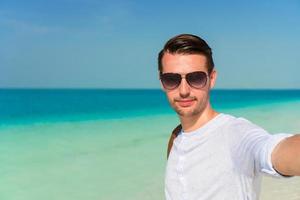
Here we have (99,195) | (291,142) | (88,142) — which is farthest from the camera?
(88,142)

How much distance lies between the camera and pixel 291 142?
4.03 feet

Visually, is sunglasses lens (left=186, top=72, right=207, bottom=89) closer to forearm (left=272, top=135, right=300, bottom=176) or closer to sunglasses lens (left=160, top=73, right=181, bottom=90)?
sunglasses lens (left=160, top=73, right=181, bottom=90)

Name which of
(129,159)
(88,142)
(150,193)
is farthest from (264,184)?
(88,142)

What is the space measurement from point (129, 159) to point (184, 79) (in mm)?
6944

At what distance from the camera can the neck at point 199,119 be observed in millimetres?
1797

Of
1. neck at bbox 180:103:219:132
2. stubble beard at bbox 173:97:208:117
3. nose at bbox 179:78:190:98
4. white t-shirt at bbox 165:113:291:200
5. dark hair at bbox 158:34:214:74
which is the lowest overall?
white t-shirt at bbox 165:113:291:200

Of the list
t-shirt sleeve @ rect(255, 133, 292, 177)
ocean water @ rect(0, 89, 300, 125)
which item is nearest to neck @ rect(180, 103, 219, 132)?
t-shirt sleeve @ rect(255, 133, 292, 177)

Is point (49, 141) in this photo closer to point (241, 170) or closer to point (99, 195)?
point (99, 195)

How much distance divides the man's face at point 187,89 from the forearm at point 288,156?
548 millimetres

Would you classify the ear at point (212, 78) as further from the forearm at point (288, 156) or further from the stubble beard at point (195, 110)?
the forearm at point (288, 156)

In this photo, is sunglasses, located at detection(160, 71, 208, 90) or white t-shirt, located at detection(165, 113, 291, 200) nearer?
white t-shirt, located at detection(165, 113, 291, 200)

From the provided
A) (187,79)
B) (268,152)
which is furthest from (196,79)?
(268,152)

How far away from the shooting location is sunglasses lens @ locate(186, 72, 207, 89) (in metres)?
1.80

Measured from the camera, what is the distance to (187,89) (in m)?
1.80
